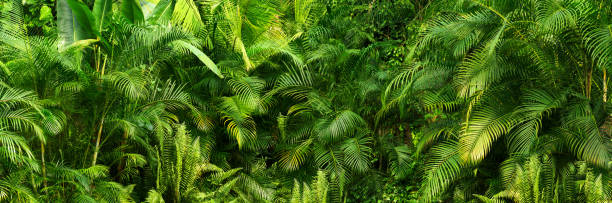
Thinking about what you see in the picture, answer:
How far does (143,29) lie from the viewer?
7.02 meters

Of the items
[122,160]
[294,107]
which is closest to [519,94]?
[294,107]

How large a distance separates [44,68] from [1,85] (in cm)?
59

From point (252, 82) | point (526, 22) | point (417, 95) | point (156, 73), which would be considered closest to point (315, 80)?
point (252, 82)

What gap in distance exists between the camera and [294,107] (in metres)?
8.40

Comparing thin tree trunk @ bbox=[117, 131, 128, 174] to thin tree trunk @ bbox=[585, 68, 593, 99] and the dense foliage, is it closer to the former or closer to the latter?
the dense foliage

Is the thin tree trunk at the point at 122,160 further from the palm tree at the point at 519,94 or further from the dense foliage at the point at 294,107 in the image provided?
the palm tree at the point at 519,94

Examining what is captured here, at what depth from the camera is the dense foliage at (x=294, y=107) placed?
19.9 ft

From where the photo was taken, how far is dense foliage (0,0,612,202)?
6.05m

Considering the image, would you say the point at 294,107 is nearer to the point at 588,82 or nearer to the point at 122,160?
the point at 122,160

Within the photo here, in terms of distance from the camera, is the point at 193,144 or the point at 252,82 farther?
the point at 252,82

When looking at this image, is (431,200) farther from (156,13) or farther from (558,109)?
(156,13)

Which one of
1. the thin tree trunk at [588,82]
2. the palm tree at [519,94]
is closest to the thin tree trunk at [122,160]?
the palm tree at [519,94]

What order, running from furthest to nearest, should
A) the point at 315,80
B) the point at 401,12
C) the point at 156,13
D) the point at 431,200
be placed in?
the point at 401,12 → the point at 315,80 → the point at 156,13 → the point at 431,200

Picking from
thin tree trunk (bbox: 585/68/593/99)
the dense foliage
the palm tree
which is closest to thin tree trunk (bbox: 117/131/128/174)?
the dense foliage
